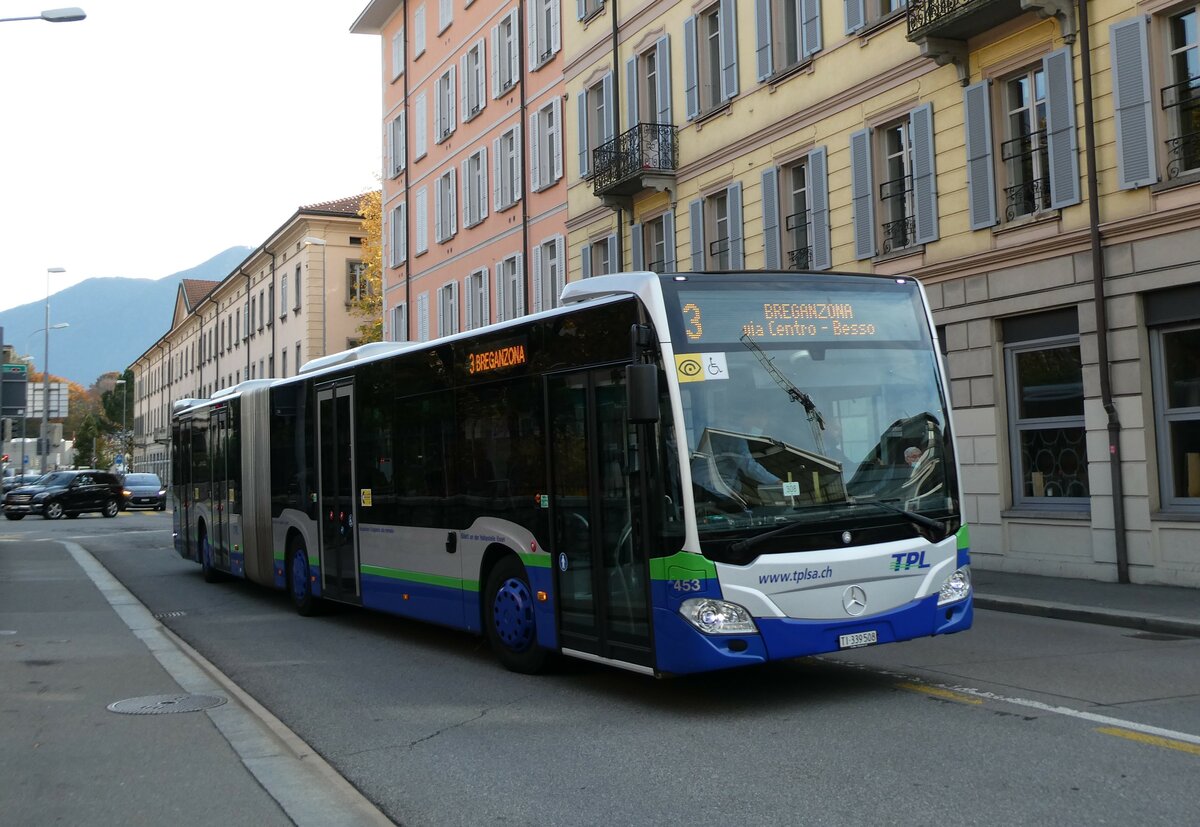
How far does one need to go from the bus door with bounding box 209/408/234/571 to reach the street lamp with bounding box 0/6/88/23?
274 inches

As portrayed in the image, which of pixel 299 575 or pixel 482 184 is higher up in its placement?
pixel 482 184

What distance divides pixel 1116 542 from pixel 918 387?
7.98 metres

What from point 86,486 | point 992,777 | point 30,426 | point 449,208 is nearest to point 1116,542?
point 992,777

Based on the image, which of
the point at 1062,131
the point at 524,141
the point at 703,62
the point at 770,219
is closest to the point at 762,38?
the point at 703,62

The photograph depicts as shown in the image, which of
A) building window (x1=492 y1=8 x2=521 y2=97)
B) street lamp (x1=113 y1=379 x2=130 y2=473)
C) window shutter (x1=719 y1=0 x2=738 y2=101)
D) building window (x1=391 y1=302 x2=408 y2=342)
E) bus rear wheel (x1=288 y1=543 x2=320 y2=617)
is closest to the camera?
bus rear wheel (x1=288 y1=543 x2=320 y2=617)

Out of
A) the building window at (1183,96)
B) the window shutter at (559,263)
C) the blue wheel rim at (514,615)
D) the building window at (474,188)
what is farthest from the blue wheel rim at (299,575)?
the building window at (474,188)

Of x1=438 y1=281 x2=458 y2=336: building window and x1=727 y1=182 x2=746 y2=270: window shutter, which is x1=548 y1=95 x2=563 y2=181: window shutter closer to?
x1=438 y1=281 x2=458 y2=336: building window

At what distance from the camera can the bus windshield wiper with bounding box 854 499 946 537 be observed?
7906mm

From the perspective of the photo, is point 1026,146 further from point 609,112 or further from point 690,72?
point 609,112

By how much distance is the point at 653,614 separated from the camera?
770 cm

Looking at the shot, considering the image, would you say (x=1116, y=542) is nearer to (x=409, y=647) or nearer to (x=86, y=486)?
(x=409, y=647)

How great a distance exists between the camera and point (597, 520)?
8.32 metres

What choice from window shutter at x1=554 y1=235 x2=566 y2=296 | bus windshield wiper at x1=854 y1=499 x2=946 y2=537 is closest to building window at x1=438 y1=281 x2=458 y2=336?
window shutter at x1=554 y1=235 x2=566 y2=296

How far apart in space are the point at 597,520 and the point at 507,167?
2807cm
